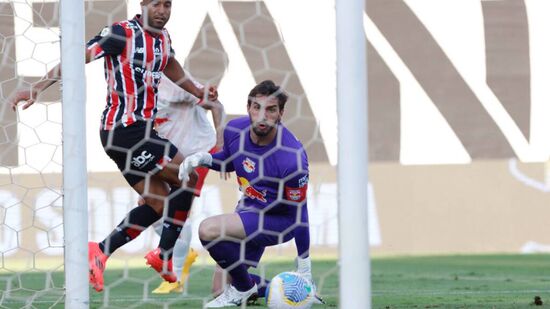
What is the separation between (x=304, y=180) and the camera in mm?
4242

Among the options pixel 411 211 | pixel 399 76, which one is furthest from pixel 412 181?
pixel 399 76

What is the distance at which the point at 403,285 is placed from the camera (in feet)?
19.1

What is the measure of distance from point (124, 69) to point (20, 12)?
2.24 m

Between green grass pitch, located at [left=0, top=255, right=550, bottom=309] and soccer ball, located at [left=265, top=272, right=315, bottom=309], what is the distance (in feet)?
0.45

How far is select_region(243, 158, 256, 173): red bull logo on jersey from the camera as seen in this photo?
4422mm

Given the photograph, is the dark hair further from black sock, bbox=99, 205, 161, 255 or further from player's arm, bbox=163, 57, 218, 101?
black sock, bbox=99, 205, 161, 255

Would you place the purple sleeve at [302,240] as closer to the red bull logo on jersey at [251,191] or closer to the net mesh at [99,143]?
the red bull logo on jersey at [251,191]

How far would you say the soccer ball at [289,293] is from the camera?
12.7 feet

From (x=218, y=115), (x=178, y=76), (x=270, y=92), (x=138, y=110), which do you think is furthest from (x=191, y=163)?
(x=218, y=115)

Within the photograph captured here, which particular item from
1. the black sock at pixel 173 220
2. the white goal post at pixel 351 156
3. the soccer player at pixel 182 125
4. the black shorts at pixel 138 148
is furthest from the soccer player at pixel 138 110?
the white goal post at pixel 351 156

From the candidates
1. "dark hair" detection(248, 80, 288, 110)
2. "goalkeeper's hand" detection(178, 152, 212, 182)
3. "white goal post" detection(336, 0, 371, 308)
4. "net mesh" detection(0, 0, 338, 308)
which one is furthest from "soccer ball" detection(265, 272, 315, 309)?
"net mesh" detection(0, 0, 338, 308)

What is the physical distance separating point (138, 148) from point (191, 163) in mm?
461

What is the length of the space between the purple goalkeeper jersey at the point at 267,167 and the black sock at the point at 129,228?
17.2 inches

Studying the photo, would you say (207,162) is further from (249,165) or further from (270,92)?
(270,92)
